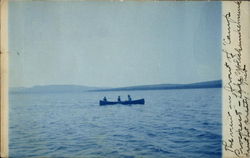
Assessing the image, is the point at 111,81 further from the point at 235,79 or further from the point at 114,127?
the point at 235,79

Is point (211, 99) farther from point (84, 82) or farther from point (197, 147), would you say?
point (84, 82)

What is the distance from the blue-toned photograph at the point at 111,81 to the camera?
1.06 metres

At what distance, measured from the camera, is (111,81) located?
1.07m

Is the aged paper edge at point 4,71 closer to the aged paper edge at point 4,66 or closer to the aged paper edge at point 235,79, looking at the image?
the aged paper edge at point 4,66

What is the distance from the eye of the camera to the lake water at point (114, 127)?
105 cm

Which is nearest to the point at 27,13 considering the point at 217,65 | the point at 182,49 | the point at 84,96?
the point at 84,96

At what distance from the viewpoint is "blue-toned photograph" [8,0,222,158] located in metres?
1.06

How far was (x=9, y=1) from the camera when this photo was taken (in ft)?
3.46

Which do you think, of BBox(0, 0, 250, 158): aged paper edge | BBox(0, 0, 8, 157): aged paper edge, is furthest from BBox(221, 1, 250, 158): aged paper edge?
BBox(0, 0, 8, 157): aged paper edge

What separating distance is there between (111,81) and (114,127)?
15cm

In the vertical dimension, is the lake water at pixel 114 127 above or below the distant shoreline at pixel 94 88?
below

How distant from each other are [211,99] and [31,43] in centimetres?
61

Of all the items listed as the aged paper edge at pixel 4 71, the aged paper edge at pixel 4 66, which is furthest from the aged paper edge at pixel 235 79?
the aged paper edge at pixel 4 71

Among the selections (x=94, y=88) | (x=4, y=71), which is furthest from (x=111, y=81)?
(x=4, y=71)
